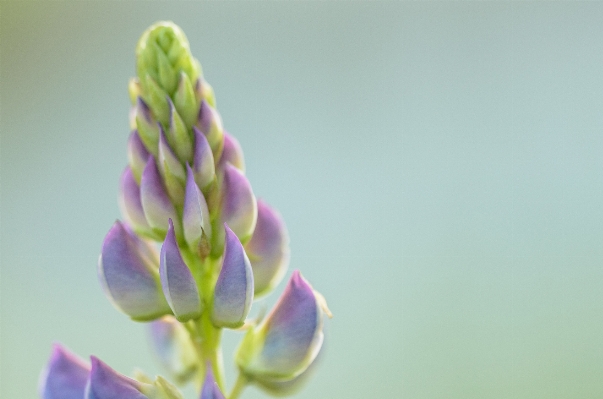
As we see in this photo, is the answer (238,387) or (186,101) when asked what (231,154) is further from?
(238,387)

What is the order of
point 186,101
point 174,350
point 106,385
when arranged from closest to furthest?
point 106,385 < point 186,101 < point 174,350

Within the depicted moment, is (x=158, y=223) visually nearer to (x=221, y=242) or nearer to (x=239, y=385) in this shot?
(x=221, y=242)

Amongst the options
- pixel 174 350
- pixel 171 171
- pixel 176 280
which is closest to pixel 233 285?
pixel 176 280

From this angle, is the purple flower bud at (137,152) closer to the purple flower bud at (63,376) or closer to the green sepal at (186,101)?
the green sepal at (186,101)

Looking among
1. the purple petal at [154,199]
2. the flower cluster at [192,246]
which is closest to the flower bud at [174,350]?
the flower cluster at [192,246]

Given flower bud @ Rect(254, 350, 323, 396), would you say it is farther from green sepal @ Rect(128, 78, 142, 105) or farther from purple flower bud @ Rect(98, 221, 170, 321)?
green sepal @ Rect(128, 78, 142, 105)

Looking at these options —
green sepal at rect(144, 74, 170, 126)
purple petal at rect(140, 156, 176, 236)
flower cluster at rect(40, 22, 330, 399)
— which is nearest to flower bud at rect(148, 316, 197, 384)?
flower cluster at rect(40, 22, 330, 399)
